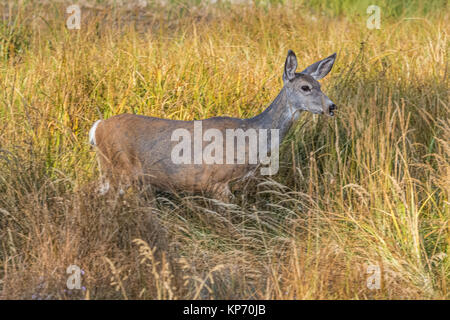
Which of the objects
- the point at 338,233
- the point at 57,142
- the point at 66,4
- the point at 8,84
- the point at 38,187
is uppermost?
the point at 66,4

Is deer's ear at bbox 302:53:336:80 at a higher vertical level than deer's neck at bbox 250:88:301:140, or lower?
higher

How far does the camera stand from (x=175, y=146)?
16.1 ft

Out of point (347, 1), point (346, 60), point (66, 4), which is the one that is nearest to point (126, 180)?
point (346, 60)

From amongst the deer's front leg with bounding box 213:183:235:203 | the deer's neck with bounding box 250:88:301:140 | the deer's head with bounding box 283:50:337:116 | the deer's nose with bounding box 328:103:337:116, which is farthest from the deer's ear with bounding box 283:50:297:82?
the deer's front leg with bounding box 213:183:235:203

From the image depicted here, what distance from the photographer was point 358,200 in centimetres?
477

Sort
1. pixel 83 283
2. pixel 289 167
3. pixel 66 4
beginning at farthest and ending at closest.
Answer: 1. pixel 66 4
2. pixel 289 167
3. pixel 83 283

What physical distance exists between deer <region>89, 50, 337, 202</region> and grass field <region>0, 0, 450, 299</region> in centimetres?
16

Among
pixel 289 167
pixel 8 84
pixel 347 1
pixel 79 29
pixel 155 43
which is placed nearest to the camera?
pixel 289 167

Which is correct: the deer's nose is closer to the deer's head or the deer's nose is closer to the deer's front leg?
the deer's head

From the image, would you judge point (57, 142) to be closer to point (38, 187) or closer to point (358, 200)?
point (38, 187)

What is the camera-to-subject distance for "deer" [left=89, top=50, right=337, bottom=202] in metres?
4.90

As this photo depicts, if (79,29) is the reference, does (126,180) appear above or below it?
below

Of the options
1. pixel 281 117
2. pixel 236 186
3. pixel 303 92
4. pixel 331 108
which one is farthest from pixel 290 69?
pixel 236 186

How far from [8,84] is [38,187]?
5.74ft
